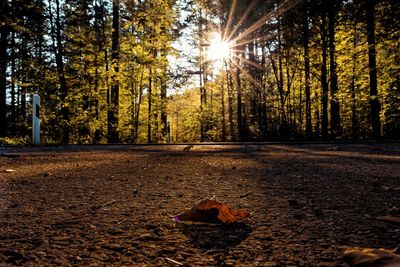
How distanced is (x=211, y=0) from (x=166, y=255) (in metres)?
21.6

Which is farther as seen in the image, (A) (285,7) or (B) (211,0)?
(B) (211,0)

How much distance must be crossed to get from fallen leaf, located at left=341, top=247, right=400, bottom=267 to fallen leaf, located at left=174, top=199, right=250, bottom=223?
60 centimetres

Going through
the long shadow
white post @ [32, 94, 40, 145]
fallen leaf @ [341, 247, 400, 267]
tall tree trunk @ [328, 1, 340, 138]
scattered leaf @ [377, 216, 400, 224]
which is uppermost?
tall tree trunk @ [328, 1, 340, 138]

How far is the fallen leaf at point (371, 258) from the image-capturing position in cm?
88

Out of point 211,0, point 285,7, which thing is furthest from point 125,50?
point 285,7

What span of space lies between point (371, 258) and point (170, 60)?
2236 cm

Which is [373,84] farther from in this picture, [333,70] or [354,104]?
[354,104]

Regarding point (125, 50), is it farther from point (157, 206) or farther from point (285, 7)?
point (157, 206)

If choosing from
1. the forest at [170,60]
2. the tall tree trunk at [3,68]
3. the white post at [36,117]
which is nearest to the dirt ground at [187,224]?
the white post at [36,117]

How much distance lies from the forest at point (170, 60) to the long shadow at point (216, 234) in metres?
12.3

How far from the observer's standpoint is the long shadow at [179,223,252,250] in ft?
4.28

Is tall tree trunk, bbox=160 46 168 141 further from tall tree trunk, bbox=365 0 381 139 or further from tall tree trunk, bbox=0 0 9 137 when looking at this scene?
tall tree trunk, bbox=365 0 381 139

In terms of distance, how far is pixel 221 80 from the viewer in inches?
1134

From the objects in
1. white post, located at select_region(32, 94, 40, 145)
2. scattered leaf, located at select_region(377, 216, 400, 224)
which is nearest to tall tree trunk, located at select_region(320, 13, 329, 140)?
white post, located at select_region(32, 94, 40, 145)
